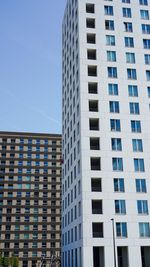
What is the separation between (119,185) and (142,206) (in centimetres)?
493

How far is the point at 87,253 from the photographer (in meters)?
44.9

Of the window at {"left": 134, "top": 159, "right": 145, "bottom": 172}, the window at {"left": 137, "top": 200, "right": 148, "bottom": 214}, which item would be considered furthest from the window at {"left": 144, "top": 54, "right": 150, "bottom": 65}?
the window at {"left": 137, "top": 200, "right": 148, "bottom": 214}

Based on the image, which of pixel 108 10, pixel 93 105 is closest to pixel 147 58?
pixel 108 10

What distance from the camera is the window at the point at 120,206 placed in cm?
4817

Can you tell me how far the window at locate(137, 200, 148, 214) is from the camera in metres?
49.2

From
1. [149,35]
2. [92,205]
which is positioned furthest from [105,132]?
[149,35]

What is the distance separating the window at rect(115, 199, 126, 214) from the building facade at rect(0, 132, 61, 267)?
61.3 meters

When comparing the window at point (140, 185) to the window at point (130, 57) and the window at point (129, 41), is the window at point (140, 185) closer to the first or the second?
the window at point (130, 57)

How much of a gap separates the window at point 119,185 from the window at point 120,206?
1764 mm

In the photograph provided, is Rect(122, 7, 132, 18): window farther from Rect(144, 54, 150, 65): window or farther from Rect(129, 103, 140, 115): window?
Rect(129, 103, 140, 115): window

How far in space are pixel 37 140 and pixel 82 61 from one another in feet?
209

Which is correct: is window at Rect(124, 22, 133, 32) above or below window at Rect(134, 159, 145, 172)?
above

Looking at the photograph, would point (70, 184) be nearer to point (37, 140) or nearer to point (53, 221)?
point (53, 221)

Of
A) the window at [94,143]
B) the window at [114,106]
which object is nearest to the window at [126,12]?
the window at [114,106]
